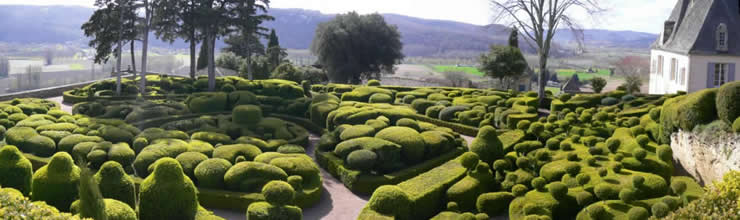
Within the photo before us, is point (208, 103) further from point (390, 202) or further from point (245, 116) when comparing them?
point (390, 202)

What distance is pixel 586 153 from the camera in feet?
53.8

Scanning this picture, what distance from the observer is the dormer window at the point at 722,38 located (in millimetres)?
30641

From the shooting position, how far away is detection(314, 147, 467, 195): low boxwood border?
55.9 ft

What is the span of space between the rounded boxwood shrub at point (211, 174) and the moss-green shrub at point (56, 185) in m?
3.60

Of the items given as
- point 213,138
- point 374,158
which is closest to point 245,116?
point 213,138

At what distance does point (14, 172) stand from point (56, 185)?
177cm

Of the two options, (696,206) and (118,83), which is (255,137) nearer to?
(696,206)

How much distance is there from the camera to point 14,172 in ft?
45.1

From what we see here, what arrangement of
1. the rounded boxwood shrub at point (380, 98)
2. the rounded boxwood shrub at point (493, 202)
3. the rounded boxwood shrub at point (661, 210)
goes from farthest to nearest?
the rounded boxwood shrub at point (380, 98) < the rounded boxwood shrub at point (493, 202) < the rounded boxwood shrub at point (661, 210)

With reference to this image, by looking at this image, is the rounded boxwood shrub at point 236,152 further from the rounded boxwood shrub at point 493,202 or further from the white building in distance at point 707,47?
the white building in distance at point 707,47

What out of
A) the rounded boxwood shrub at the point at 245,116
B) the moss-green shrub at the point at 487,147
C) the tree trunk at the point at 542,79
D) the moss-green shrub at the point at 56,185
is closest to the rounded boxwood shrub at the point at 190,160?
the moss-green shrub at the point at 56,185

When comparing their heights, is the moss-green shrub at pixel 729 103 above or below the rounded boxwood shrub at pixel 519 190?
above

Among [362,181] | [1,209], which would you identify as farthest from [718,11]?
[1,209]

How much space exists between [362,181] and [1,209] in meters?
10.7
